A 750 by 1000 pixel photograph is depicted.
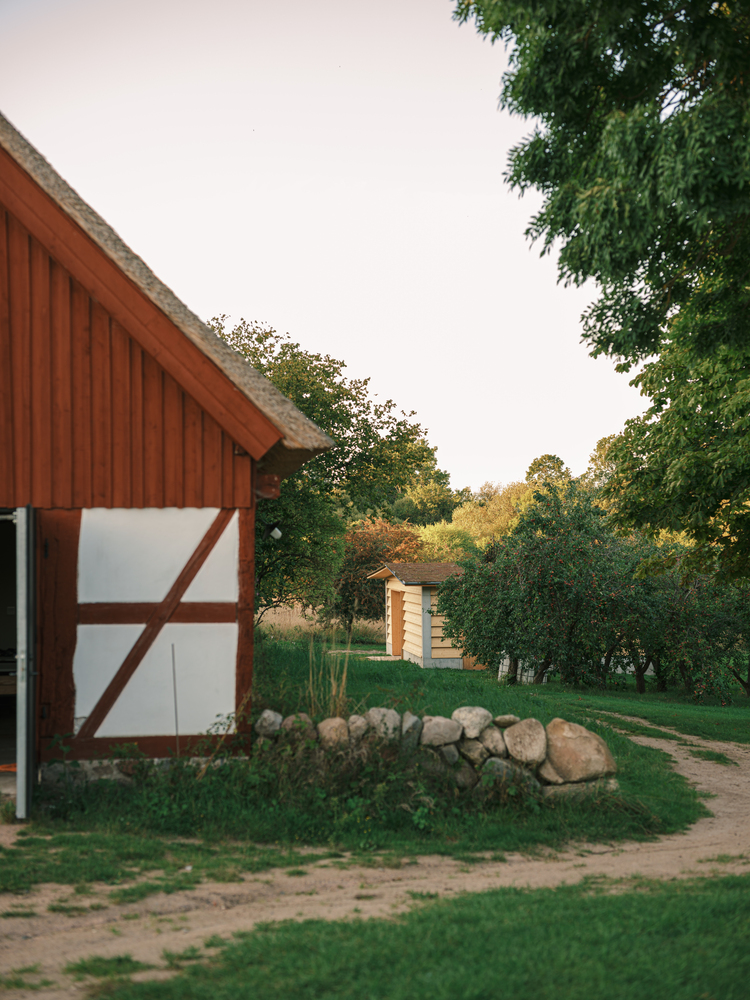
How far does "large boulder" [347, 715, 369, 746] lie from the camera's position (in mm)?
7151

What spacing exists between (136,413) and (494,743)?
16.1 ft

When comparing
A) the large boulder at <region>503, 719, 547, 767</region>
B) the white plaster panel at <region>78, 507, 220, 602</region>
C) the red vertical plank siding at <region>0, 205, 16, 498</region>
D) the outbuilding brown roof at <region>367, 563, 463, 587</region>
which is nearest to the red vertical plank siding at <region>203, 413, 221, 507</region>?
the white plaster panel at <region>78, 507, 220, 602</region>

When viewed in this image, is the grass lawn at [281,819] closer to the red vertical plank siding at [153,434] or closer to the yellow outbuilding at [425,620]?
the red vertical plank siding at [153,434]

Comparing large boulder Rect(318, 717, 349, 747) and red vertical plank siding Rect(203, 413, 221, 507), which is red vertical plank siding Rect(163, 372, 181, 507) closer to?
red vertical plank siding Rect(203, 413, 221, 507)

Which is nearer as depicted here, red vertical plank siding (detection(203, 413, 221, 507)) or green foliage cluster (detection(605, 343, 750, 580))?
red vertical plank siding (detection(203, 413, 221, 507))

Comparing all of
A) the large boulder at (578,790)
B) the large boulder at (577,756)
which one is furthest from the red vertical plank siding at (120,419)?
the large boulder at (578,790)

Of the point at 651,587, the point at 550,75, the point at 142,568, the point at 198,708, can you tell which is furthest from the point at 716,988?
the point at 651,587

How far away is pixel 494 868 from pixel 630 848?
1489mm

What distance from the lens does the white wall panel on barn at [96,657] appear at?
7156 mm

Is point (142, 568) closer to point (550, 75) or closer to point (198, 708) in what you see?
point (198, 708)

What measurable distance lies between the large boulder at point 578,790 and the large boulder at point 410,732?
54.0 inches

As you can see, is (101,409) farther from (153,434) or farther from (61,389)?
(153,434)

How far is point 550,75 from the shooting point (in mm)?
6844

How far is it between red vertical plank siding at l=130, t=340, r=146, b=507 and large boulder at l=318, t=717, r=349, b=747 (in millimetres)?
2947
